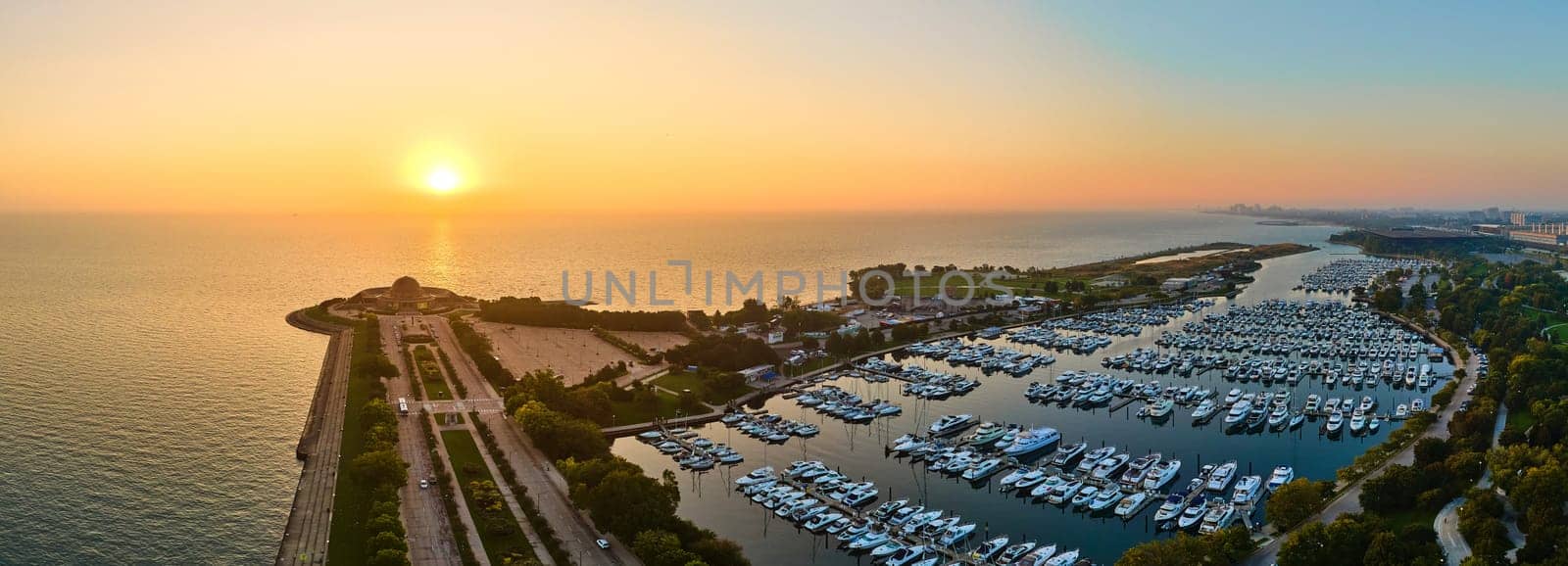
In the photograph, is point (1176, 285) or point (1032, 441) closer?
point (1032, 441)

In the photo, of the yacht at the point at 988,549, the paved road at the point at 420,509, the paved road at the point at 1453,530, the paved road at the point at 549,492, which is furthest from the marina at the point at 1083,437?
the paved road at the point at 420,509

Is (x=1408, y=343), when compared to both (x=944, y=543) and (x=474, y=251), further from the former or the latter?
(x=474, y=251)

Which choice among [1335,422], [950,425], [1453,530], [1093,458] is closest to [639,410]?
[950,425]

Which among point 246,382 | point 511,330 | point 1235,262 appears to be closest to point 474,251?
point 511,330

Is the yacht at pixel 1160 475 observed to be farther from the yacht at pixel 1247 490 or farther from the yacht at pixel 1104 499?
the yacht at pixel 1247 490

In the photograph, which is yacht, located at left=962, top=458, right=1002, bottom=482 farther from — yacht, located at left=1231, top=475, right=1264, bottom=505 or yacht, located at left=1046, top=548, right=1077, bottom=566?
yacht, located at left=1231, top=475, right=1264, bottom=505

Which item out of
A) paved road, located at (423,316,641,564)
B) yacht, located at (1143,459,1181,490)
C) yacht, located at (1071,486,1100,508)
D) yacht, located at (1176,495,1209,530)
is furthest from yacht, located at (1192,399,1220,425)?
paved road, located at (423,316,641,564)

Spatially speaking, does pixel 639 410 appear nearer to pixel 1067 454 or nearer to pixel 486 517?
pixel 486 517
